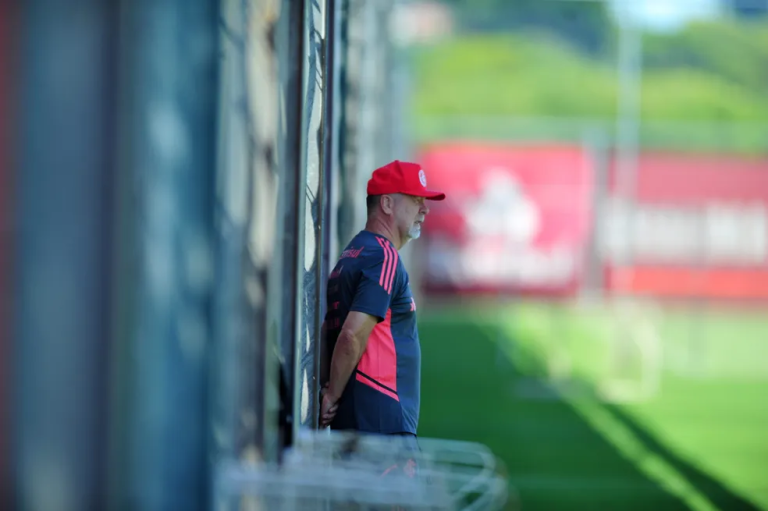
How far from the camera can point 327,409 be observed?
3.58m

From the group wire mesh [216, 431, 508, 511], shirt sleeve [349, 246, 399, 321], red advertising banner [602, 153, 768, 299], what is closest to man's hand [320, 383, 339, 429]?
shirt sleeve [349, 246, 399, 321]

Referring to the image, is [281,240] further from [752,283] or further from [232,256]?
[752,283]

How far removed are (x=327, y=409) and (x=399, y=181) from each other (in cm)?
77

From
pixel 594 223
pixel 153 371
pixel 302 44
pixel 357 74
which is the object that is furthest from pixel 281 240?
pixel 594 223

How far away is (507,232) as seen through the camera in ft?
69.0

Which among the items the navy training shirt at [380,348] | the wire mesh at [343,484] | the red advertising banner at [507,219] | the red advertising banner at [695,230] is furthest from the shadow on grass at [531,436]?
the red advertising banner at [695,230]

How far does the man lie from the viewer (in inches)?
138

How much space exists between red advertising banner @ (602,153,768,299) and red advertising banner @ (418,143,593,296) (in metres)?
0.70

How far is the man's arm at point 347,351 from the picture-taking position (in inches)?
137

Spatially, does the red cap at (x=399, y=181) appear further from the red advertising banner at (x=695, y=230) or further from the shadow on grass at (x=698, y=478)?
the red advertising banner at (x=695, y=230)

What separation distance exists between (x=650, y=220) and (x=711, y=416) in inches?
410

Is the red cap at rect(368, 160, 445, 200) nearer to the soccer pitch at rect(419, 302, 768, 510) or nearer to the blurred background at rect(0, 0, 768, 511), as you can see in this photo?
the blurred background at rect(0, 0, 768, 511)

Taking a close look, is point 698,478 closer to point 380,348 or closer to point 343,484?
point 380,348

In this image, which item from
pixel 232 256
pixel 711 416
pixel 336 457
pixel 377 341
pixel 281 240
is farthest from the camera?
pixel 711 416
